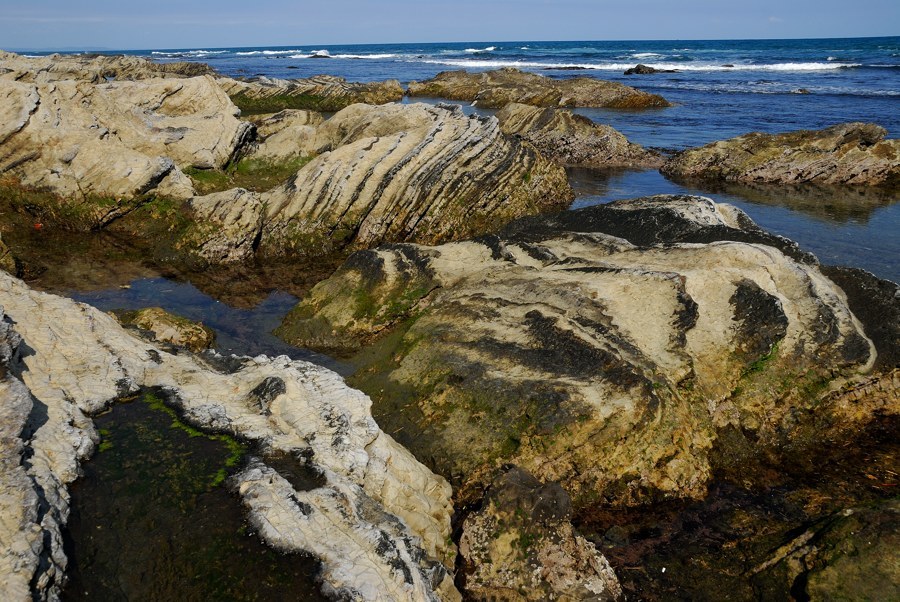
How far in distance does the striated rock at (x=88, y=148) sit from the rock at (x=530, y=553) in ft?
48.1

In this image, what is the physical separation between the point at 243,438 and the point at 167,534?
141 cm

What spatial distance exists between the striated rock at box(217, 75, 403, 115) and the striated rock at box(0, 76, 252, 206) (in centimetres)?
2356

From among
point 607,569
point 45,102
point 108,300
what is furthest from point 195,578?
point 45,102

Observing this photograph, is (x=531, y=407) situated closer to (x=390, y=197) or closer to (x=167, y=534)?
(x=167, y=534)

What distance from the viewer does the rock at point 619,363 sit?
7.49 metres

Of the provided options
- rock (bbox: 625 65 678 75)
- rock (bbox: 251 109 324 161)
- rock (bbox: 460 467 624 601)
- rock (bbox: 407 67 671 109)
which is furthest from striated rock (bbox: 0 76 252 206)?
rock (bbox: 625 65 678 75)

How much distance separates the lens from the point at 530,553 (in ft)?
20.1

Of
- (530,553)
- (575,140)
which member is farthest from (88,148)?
(575,140)

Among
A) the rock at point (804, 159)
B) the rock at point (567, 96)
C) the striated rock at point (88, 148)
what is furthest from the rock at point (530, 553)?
the rock at point (567, 96)

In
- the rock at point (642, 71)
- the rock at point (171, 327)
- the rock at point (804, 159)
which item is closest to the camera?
the rock at point (171, 327)

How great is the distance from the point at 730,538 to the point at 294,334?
8.03 m

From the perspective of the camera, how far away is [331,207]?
16.5 meters

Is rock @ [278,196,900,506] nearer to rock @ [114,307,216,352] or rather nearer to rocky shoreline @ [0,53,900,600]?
rocky shoreline @ [0,53,900,600]

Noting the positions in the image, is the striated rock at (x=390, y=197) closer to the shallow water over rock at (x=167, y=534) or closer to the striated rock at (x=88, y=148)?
the striated rock at (x=88, y=148)
